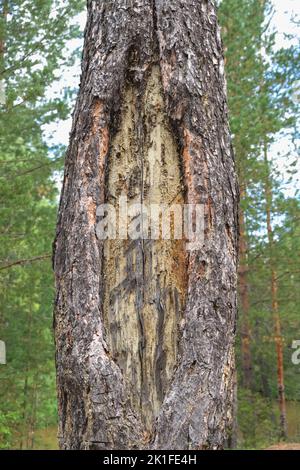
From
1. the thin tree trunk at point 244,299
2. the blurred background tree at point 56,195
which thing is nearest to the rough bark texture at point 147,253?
the blurred background tree at point 56,195

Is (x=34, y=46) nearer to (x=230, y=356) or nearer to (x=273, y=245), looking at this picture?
(x=273, y=245)

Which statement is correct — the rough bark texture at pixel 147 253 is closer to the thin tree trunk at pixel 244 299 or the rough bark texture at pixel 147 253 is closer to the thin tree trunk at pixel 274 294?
the thin tree trunk at pixel 274 294

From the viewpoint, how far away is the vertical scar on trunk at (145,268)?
247 centimetres

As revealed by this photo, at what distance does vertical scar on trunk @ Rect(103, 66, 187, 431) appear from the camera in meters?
2.47

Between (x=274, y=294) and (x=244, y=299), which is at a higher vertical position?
(x=274, y=294)

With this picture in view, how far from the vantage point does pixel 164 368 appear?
2455mm

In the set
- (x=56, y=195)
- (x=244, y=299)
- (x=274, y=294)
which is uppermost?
(x=56, y=195)

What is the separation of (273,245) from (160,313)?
9.48m

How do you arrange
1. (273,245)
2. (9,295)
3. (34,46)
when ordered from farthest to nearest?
(273,245)
(9,295)
(34,46)

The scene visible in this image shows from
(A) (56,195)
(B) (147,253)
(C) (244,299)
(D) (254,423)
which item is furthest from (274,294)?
(B) (147,253)

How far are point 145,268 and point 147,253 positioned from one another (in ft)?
0.24

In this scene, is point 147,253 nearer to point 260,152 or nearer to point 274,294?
point 260,152

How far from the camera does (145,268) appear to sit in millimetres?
2590
